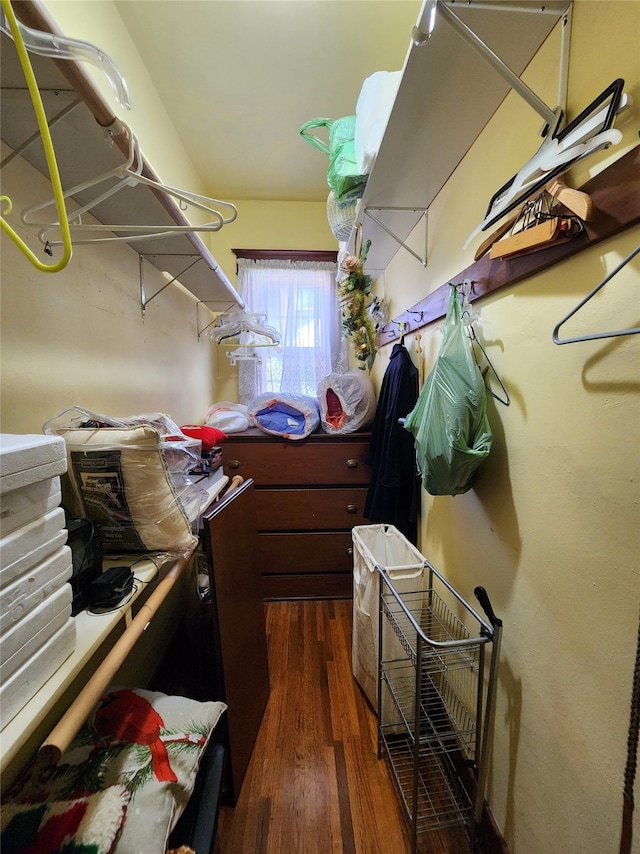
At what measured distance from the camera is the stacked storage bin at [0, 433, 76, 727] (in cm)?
45

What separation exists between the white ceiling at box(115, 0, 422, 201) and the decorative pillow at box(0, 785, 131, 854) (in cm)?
254

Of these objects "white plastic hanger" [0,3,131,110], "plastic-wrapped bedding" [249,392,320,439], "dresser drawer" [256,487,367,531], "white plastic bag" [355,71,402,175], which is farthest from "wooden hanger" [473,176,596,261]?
"dresser drawer" [256,487,367,531]

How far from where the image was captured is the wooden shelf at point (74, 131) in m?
0.57

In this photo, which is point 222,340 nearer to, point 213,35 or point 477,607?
point 213,35

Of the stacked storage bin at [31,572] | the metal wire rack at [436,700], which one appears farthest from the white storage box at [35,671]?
the metal wire rack at [436,700]

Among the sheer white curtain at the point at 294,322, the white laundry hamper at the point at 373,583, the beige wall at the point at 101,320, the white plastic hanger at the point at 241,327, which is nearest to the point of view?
the beige wall at the point at 101,320

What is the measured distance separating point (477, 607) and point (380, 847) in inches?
30.2

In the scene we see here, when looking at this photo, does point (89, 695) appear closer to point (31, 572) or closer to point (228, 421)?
point (31, 572)

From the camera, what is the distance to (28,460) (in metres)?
0.48

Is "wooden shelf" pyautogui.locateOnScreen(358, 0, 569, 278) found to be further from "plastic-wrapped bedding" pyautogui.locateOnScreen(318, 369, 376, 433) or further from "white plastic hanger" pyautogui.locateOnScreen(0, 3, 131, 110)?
"plastic-wrapped bedding" pyautogui.locateOnScreen(318, 369, 376, 433)

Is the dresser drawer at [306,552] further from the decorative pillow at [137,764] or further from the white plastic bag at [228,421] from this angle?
the decorative pillow at [137,764]

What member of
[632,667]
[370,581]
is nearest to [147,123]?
[370,581]

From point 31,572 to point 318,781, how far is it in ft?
4.34

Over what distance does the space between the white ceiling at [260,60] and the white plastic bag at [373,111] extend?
54 cm
